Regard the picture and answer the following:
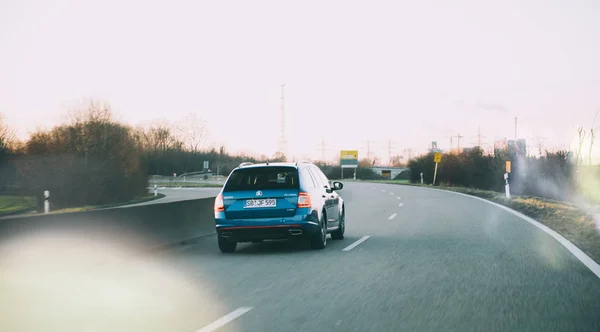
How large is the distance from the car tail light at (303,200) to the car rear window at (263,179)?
18 cm

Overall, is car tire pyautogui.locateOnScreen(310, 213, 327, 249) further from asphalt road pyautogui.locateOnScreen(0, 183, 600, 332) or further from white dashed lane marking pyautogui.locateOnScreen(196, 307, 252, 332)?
white dashed lane marking pyautogui.locateOnScreen(196, 307, 252, 332)

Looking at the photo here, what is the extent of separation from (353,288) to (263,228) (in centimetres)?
335

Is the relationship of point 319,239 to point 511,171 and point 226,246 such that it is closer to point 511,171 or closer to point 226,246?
point 226,246

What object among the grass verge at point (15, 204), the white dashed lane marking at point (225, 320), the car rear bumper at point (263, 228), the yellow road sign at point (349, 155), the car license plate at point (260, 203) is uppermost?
the yellow road sign at point (349, 155)

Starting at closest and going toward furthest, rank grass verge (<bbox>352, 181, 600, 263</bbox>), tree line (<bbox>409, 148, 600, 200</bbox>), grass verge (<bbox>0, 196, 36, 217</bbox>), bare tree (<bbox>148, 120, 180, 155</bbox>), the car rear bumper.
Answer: the car rear bumper → grass verge (<bbox>352, 181, 600, 263</bbox>) → tree line (<bbox>409, 148, 600, 200</bbox>) → grass verge (<bbox>0, 196, 36, 217</bbox>) → bare tree (<bbox>148, 120, 180, 155</bbox>)

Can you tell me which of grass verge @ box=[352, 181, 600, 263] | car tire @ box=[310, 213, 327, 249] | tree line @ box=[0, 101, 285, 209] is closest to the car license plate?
car tire @ box=[310, 213, 327, 249]

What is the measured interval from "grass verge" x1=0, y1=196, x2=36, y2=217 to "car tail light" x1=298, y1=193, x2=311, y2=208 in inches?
1346

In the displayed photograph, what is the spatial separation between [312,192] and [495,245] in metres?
3.38

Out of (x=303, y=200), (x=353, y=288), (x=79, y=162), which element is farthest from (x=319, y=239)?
(x=79, y=162)

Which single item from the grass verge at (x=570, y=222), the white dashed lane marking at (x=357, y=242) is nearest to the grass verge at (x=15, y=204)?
the grass verge at (x=570, y=222)

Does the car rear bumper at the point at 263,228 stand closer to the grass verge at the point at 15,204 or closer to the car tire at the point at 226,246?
the car tire at the point at 226,246

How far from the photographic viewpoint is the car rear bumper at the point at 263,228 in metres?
10.3

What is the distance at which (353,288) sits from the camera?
717 cm

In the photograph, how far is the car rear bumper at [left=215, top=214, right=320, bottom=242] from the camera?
10281 mm
